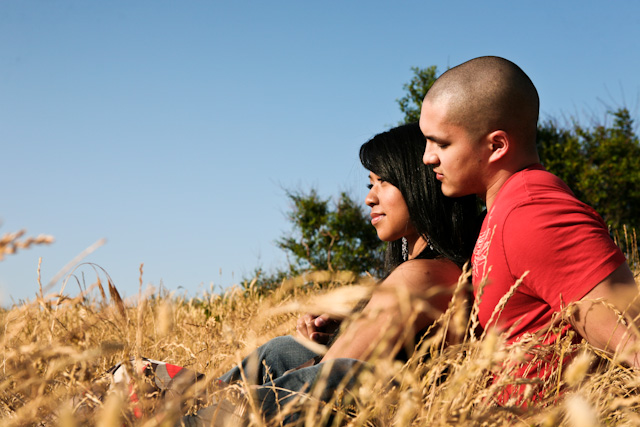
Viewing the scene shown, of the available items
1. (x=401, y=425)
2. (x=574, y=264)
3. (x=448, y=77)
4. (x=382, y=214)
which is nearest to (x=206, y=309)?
(x=382, y=214)

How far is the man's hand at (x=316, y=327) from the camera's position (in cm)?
A: 297

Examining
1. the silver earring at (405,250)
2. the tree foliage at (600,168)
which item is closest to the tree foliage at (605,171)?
the tree foliage at (600,168)

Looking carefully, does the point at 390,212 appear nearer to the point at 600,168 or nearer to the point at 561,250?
the point at 561,250

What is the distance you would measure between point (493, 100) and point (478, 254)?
0.66 meters

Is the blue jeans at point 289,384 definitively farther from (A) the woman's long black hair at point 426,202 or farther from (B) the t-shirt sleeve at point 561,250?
(A) the woman's long black hair at point 426,202

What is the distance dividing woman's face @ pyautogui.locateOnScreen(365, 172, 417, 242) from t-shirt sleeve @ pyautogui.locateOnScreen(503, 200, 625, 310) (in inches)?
35.0

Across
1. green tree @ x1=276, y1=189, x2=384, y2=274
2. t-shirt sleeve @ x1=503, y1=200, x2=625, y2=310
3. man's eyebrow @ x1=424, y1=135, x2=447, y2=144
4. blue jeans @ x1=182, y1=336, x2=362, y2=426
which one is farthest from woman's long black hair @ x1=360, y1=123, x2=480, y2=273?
green tree @ x1=276, y1=189, x2=384, y2=274

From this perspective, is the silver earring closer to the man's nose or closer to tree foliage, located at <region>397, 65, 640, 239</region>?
the man's nose

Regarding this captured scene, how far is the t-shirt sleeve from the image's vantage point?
1.84 metres

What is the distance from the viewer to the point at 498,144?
7.64 ft

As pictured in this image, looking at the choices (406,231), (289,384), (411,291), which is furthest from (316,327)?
(289,384)

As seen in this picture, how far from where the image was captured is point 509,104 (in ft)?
7.77

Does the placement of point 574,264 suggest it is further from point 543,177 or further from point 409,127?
point 409,127

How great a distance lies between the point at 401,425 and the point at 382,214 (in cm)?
191
